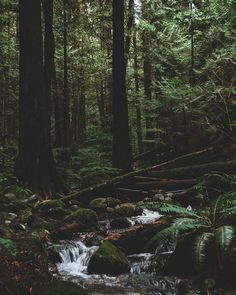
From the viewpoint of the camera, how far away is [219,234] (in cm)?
557

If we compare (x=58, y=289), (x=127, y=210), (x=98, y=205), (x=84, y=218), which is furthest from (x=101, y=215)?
(x=58, y=289)

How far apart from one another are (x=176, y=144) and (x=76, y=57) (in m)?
10.1

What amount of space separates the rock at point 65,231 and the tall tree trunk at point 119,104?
20.9ft

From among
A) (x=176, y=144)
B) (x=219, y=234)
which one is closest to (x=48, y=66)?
(x=176, y=144)

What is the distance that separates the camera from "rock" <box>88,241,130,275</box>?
6691 mm

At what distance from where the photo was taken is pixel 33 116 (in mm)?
11914

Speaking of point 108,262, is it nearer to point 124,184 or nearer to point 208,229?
point 208,229

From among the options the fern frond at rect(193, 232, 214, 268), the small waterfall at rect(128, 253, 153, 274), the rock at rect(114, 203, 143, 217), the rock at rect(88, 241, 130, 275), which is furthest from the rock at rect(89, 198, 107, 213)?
the fern frond at rect(193, 232, 214, 268)

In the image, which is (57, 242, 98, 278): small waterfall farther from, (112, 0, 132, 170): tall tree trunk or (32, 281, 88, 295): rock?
(112, 0, 132, 170): tall tree trunk

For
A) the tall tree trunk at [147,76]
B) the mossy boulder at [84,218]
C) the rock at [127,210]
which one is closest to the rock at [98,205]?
the rock at [127,210]

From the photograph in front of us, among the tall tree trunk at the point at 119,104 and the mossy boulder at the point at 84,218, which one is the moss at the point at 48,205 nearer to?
the mossy boulder at the point at 84,218

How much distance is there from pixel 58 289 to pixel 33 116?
7.96 meters

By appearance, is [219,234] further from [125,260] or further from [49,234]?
[49,234]

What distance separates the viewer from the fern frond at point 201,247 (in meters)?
5.35
